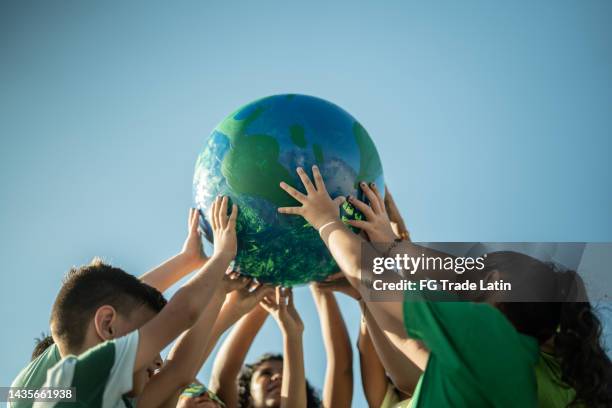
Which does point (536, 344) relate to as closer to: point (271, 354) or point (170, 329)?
point (170, 329)

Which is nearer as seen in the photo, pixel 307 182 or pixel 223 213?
pixel 307 182

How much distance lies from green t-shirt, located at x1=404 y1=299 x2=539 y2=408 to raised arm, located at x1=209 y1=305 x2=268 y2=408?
2689mm

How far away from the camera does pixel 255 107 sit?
193 inches

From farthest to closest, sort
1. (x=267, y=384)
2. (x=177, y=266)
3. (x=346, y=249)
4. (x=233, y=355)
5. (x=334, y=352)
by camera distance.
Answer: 1. (x=267, y=384)
2. (x=233, y=355)
3. (x=334, y=352)
4. (x=177, y=266)
5. (x=346, y=249)

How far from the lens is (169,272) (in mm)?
5695

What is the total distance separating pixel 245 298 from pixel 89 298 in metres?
1.56

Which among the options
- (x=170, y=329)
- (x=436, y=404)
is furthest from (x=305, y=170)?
(x=436, y=404)

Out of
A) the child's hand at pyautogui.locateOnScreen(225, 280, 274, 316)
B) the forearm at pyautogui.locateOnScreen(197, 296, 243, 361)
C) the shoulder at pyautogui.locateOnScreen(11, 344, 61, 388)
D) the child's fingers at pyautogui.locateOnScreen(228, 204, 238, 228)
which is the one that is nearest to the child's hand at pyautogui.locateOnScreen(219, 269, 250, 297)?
the child's hand at pyautogui.locateOnScreen(225, 280, 274, 316)

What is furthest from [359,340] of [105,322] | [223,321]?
[105,322]

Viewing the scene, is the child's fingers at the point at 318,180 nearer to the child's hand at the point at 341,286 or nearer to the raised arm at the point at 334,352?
the child's hand at the point at 341,286

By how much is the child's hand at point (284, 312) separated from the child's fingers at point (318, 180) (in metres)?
1.43

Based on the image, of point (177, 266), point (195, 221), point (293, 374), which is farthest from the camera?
point (177, 266)

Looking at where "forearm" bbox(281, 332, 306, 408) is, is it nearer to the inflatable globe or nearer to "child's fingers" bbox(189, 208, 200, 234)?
the inflatable globe

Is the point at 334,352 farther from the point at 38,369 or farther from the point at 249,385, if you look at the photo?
the point at 38,369
